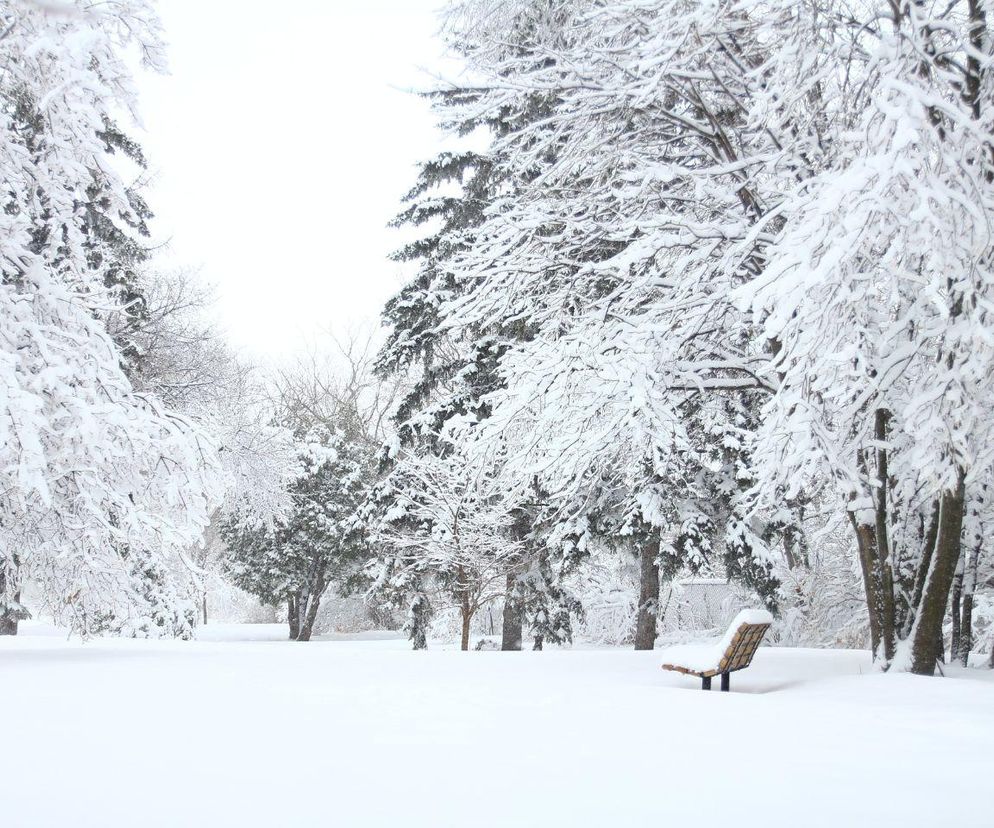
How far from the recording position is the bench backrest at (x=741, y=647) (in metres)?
6.48

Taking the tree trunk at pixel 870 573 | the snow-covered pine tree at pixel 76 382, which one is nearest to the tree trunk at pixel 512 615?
the snow-covered pine tree at pixel 76 382

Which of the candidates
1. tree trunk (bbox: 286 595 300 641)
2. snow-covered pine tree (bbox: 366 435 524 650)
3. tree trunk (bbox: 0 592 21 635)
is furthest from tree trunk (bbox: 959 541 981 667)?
tree trunk (bbox: 286 595 300 641)

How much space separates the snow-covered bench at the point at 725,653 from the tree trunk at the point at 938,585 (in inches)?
50.2

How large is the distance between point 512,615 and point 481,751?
437 inches

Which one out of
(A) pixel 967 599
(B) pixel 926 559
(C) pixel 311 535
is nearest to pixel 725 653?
(B) pixel 926 559

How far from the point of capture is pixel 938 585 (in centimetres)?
670

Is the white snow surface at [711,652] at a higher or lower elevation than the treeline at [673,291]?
lower

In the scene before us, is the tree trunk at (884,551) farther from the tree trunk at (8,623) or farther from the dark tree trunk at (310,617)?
the dark tree trunk at (310,617)

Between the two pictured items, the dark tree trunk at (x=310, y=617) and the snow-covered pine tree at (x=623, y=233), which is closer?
the snow-covered pine tree at (x=623, y=233)

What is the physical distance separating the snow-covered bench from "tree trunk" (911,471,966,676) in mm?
1276

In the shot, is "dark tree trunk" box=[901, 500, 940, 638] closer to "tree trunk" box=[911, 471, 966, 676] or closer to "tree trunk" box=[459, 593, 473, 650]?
"tree trunk" box=[911, 471, 966, 676]

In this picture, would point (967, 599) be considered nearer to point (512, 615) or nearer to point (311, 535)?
point (512, 615)

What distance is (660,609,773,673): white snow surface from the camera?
6.49 metres

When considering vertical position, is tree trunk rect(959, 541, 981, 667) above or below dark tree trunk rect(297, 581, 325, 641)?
above
